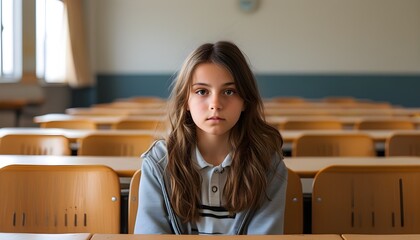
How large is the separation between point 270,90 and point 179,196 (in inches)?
363

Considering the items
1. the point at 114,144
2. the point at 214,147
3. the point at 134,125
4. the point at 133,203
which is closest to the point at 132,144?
the point at 114,144

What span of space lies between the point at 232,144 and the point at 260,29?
9142 millimetres

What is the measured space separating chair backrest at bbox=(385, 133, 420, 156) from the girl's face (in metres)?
1.84

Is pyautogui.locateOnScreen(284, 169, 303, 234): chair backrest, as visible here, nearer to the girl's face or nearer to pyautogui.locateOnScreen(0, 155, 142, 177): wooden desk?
the girl's face

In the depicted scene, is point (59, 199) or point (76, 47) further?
point (76, 47)

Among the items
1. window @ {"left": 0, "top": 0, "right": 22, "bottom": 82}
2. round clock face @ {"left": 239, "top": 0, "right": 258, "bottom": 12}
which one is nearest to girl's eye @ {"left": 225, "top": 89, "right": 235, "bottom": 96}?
window @ {"left": 0, "top": 0, "right": 22, "bottom": 82}

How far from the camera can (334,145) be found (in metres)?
3.37

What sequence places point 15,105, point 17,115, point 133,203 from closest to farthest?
point 133,203, point 15,105, point 17,115

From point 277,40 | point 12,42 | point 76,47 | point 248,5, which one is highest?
point 248,5

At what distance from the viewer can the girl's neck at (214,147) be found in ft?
6.30

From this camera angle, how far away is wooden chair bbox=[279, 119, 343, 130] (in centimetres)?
445

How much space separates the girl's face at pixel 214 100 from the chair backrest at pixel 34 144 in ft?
5.16

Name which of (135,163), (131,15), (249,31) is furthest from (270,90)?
(135,163)

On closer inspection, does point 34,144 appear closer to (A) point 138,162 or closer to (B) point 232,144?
(A) point 138,162
